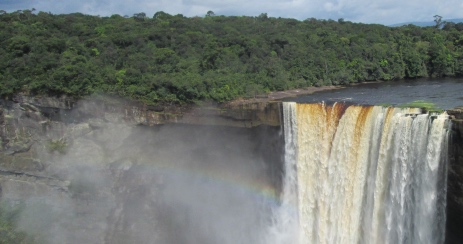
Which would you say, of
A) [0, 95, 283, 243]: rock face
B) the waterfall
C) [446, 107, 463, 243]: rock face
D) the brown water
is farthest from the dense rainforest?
[446, 107, 463, 243]: rock face

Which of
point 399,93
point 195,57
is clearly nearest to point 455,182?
point 399,93

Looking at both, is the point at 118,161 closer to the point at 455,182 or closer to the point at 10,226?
the point at 10,226

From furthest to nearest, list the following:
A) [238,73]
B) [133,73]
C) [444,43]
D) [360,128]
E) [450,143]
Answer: [444,43] → [238,73] → [133,73] → [360,128] → [450,143]

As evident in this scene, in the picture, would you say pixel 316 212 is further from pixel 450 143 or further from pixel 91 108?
pixel 91 108

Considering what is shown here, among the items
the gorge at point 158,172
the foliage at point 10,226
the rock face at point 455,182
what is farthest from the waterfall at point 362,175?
the foliage at point 10,226

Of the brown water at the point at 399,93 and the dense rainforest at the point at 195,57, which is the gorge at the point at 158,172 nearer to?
the dense rainforest at the point at 195,57

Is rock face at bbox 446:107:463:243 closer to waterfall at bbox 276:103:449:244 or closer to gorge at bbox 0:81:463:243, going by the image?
waterfall at bbox 276:103:449:244

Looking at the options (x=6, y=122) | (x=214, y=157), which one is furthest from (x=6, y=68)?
(x=214, y=157)
